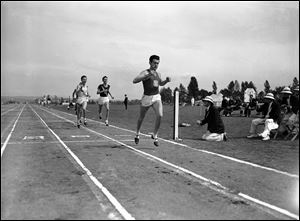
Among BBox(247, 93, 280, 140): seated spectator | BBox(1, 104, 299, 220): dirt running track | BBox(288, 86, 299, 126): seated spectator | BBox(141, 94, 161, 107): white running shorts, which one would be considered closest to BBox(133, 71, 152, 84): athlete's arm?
BBox(141, 94, 161, 107): white running shorts

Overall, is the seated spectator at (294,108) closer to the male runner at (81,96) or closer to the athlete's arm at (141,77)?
the athlete's arm at (141,77)

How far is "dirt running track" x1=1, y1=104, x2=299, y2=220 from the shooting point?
12.2 feet

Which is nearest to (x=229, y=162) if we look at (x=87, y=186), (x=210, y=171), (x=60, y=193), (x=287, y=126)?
(x=210, y=171)

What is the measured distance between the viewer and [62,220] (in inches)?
136

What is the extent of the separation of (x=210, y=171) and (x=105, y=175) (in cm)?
173

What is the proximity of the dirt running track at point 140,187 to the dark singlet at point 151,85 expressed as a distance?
74.9 inches

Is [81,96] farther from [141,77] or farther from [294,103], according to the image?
[294,103]

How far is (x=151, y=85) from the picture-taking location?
28.4 ft

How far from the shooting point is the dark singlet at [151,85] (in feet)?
28.2

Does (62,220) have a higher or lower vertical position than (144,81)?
lower

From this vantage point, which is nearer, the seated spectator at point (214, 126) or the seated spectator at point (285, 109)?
the seated spectator at point (214, 126)

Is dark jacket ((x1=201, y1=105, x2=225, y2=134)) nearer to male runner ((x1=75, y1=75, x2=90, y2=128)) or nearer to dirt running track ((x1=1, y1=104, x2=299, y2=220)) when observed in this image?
dirt running track ((x1=1, y1=104, x2=299, y2=220))

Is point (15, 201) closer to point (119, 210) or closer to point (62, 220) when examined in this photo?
point (62, 220)

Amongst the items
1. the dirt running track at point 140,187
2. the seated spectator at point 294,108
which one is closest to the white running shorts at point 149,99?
the dirt running track at point 140,187
